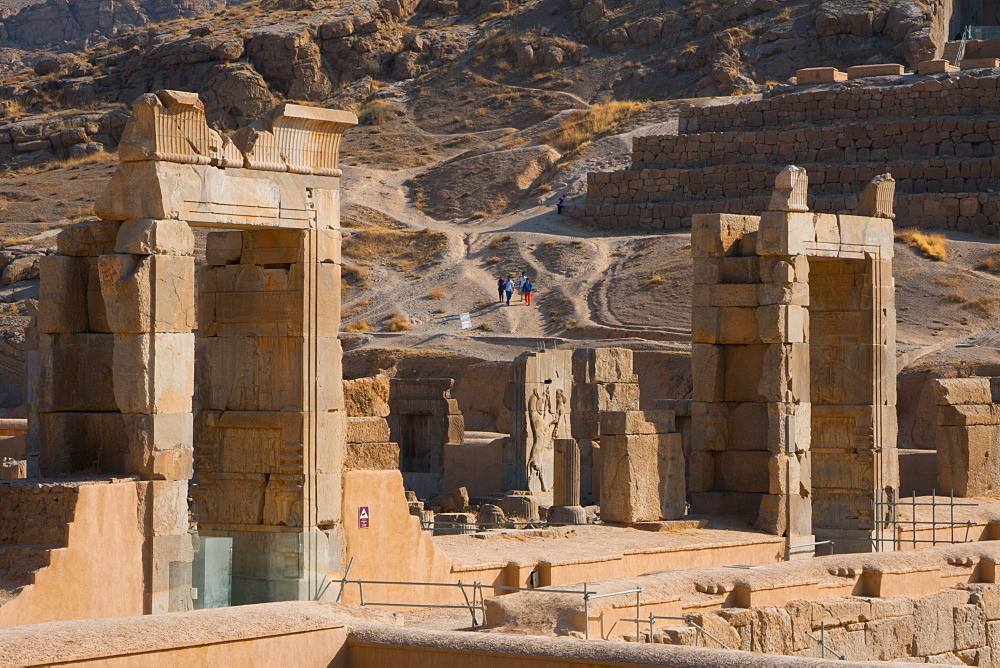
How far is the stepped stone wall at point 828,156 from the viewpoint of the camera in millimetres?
38719

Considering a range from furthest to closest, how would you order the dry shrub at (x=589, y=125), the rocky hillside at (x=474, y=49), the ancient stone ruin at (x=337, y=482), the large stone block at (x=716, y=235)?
the rocky hillside at (x=474, y=49)
the dry shrub at (x=589, y=125)
the large stone block at (x=716, y=235)
the ancient stone ruin at (x=337, y=482)

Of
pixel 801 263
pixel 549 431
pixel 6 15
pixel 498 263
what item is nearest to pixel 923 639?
pixel 801 263

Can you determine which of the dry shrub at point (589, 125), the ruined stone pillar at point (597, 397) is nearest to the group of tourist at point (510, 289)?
the dry shrub at point (589, 125)

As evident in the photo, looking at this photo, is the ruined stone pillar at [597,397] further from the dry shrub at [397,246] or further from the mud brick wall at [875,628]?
the dry shrub at [397,246]

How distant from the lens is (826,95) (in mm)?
42031

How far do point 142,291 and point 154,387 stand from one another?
67 cm

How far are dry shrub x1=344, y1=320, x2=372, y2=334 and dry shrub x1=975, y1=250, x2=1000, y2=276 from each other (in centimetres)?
1316

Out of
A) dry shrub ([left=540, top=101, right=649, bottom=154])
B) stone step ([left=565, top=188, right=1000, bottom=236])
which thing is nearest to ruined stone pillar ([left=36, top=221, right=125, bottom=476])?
stone step ([left=565, top=188, right=1000, bottom=236])

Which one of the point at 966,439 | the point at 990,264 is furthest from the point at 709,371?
the point at 990,264

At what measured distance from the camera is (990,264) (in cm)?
3359

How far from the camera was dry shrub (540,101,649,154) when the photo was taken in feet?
163

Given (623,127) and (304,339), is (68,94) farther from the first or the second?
(304,339)

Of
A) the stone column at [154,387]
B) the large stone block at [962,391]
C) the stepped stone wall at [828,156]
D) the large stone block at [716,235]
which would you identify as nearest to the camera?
the stone column at [154,387]

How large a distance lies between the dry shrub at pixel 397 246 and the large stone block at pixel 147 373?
95.3 feet
